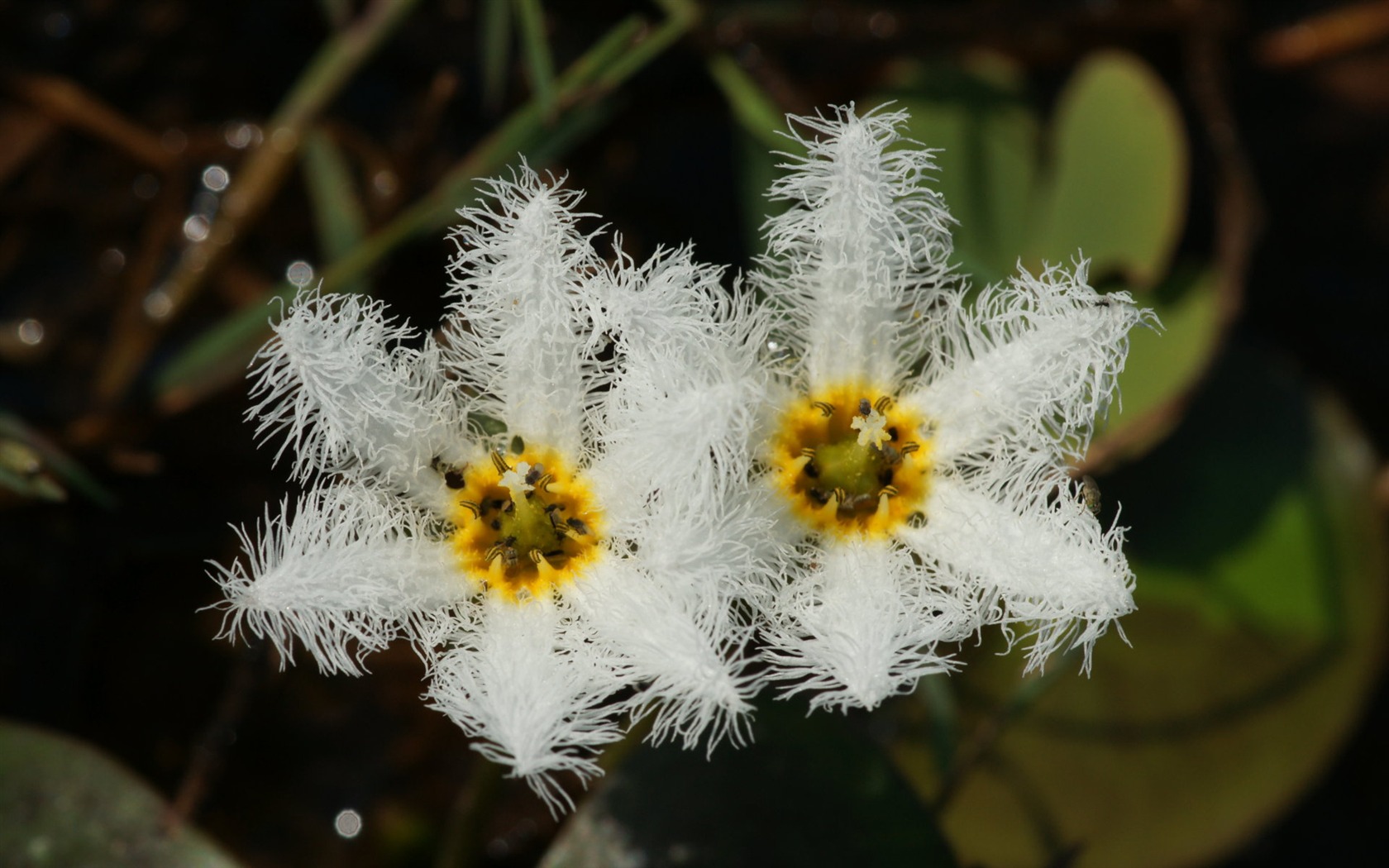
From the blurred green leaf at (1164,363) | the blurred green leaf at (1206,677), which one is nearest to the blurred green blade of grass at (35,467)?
the blurred green leaf at (1206,677)

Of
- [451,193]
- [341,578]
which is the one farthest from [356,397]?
[451,193]

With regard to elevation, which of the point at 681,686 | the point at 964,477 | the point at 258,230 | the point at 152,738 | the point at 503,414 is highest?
the point at 258,230

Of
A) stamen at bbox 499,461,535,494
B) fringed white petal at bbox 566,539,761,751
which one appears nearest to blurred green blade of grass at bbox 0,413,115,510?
stamen at bbox 499,461,535,494

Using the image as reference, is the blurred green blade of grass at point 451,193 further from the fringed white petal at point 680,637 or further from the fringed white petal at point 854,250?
the fringed white petal at point 680,637

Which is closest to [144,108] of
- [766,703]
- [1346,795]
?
[766,703]

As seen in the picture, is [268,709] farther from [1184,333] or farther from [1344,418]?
[1344,418]

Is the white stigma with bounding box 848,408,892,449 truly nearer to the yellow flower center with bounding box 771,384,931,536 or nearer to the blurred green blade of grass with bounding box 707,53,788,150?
the yellow flower center with bounding box 771,384,931,536

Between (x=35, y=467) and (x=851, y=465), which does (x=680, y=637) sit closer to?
(x=851, y=465)
